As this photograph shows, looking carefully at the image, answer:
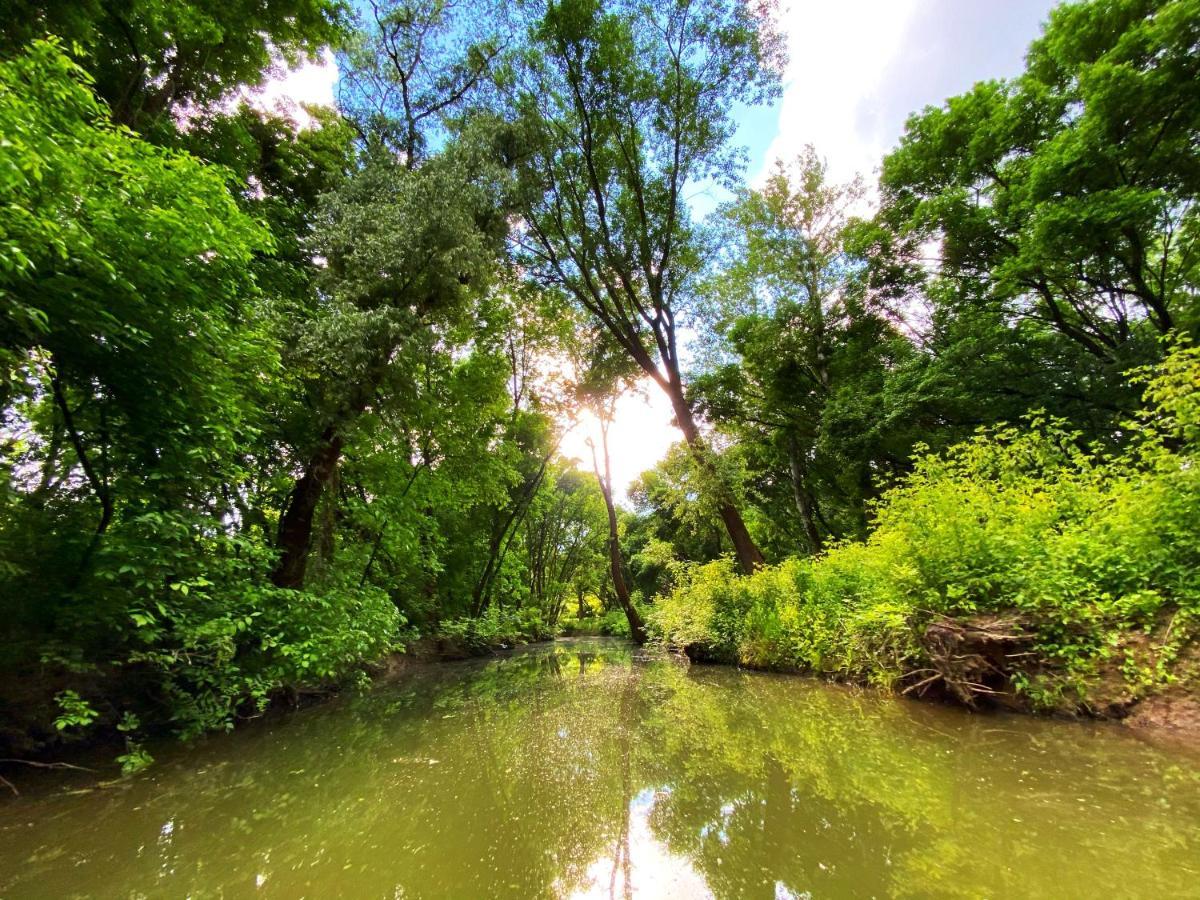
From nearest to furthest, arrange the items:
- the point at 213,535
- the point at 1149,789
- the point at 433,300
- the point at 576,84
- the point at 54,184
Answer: the point at 1149,789 → the point at 54,184 → the point at 213,535 → the point at 433,300 → the point at 576,84

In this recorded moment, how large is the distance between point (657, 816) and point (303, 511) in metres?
6.44

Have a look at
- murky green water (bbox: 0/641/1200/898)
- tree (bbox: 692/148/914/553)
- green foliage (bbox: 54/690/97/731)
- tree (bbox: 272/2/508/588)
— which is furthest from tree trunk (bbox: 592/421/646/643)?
green foliage (bbox: 54/690/97/731)

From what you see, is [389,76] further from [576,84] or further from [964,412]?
[964,412]

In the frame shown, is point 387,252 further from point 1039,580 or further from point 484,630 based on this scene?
point 484,630

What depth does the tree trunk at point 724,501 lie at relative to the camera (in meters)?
9.95

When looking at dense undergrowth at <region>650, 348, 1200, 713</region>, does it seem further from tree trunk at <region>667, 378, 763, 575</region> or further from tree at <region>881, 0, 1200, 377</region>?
tree at <region>881, 0, 1200, 377</region>

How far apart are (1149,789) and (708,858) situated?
2.39m

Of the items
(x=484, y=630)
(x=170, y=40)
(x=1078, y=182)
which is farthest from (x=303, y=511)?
(x=1078, y=182)

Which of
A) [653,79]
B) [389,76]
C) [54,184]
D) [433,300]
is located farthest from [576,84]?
[54,184]

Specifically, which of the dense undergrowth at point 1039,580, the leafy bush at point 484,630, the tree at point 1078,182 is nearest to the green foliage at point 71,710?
the dense undergrowth at point 1039,580

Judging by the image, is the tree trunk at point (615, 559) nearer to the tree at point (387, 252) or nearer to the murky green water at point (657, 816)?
the tree at point (387, 252)

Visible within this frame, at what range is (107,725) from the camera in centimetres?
440

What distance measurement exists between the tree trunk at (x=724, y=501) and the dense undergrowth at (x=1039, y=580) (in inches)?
127

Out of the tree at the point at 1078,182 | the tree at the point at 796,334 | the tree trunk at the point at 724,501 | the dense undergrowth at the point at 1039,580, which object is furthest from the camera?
the tree at the point at 796,334
